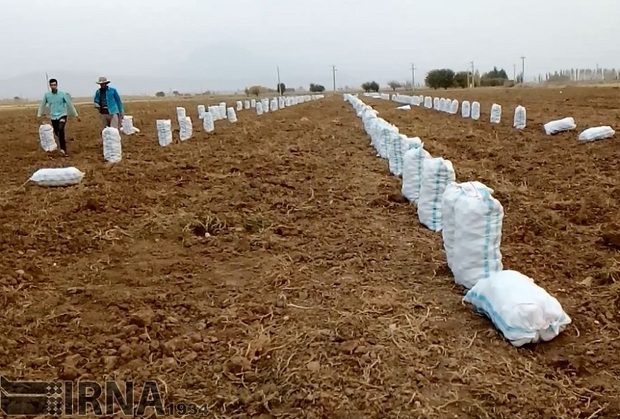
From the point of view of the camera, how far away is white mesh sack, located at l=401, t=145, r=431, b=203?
240 inches

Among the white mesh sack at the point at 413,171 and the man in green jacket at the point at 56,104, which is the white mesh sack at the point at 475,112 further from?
the white mesh sack at the point at 413,171

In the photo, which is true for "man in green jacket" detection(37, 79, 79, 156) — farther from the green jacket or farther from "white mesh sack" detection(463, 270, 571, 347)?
"white mesh sack" detection(463, 270, 571, 347)

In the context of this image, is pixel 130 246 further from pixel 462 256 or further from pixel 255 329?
pixel 462 256

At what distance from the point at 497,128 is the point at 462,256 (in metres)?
11.2

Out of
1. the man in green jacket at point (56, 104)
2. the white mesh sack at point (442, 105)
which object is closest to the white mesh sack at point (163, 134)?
the man in green jacket at point (56, 104)

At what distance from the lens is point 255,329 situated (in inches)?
138

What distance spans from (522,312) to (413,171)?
3240 mm

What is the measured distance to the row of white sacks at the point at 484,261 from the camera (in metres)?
3.19

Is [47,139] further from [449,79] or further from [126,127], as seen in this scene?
[449,79]

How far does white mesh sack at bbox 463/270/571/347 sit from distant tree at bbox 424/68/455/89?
69.0m

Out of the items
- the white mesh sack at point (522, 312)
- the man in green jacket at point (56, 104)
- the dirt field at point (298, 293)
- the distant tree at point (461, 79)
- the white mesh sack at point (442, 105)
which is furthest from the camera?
the distant tree at point (461, 79)

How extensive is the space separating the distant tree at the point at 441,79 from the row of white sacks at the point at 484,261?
6708 cm

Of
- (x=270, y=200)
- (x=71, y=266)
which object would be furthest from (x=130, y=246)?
(x=270, y=200)

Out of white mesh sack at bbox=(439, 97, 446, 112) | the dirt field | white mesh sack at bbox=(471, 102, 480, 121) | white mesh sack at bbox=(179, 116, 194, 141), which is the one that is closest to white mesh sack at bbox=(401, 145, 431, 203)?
the dirt field
